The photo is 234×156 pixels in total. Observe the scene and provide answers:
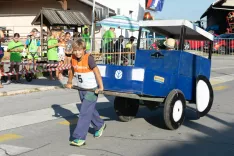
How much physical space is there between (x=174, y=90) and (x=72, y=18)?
42.0 ft

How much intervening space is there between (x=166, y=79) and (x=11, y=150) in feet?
9.29

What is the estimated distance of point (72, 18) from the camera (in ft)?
62.7

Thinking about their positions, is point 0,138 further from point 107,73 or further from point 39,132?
point 107,73

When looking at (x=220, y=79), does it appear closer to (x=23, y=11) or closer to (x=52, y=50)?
(x=52, y=50)

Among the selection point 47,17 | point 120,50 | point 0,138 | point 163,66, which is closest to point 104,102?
point 163,66

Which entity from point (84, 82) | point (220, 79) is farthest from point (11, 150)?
point (220, 79)

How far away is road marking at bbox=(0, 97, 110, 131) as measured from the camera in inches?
308

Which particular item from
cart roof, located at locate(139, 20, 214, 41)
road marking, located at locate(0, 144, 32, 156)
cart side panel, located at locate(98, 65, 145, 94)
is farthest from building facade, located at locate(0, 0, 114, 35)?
road marking, located at locate(0, 144, 32, 156)

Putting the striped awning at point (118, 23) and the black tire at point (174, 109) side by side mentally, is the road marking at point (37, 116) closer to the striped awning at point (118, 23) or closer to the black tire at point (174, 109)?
the black tire at point (174, 109)

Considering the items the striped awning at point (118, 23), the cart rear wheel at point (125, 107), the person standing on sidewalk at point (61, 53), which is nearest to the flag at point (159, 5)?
the striped awning at point (118, 23)

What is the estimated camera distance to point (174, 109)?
702 centimetres

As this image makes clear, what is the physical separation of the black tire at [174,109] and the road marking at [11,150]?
234 centimetres

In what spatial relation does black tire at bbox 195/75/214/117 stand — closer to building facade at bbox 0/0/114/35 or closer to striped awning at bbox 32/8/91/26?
striped awning at bbox 32/8/91/26

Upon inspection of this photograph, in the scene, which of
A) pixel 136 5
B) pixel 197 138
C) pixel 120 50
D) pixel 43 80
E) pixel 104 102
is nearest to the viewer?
pixel 197 138
